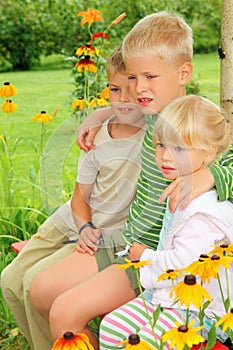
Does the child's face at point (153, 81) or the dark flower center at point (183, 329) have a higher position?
the child's face at point (153, 81)

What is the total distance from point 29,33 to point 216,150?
6.61m

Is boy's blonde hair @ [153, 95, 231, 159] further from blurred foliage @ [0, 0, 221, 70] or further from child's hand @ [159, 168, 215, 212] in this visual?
blurred foliage @ [0, 0, 221, 70]

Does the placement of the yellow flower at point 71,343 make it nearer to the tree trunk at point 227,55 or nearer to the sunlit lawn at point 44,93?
the tree trunk at point 227,55

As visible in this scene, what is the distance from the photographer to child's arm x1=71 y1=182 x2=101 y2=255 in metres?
2.36

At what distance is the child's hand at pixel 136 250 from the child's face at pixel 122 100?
16.9 inches

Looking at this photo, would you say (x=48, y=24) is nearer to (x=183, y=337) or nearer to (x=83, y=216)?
(x=83, y=216)

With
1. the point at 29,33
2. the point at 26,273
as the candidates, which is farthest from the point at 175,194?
the point at 29,33

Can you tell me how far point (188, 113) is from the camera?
6.53 ft

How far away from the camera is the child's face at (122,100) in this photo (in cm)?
232

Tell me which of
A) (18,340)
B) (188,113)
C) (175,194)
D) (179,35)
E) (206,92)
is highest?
(179,35)

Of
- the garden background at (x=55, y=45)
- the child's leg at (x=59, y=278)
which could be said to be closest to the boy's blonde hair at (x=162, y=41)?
the child's leg at (x=59, y=278)

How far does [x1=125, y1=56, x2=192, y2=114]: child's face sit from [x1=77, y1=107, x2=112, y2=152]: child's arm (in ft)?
0.81

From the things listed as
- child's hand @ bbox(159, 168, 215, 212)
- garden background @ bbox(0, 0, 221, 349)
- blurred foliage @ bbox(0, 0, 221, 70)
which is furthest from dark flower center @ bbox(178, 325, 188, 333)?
blurred foliage @ bbox(0, 0, 221, 70)

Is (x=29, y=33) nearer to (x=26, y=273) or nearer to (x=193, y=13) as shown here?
(x=193, y=13)
